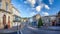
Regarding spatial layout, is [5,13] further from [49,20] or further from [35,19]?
[49,20]

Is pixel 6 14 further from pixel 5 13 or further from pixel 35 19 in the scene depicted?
pixel 35 19

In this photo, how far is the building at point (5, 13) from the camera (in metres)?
2.57

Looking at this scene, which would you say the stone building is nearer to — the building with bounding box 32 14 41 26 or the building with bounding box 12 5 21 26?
the building with bounding box 12 5 21 26

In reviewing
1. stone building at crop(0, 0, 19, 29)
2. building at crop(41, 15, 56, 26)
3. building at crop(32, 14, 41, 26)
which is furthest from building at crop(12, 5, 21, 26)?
building at crop(41, 15, 56, 26)

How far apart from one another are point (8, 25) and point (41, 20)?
598 millimetres

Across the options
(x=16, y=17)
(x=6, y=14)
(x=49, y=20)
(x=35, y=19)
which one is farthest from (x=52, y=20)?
(x=6, y=14)

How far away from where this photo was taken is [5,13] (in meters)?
2.57

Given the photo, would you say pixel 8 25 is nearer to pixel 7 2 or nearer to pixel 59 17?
pixel 7 2

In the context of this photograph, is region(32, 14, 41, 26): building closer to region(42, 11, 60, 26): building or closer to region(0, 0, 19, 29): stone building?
region(42, 11, 60, 26): building

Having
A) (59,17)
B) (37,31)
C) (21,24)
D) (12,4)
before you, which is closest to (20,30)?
(21,24)

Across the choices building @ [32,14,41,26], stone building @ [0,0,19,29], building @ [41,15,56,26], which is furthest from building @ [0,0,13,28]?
building @ [41,15,56,26]

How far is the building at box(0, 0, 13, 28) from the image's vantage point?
8.43ft

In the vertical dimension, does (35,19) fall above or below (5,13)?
below

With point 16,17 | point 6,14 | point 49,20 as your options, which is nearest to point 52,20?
point 49,20
